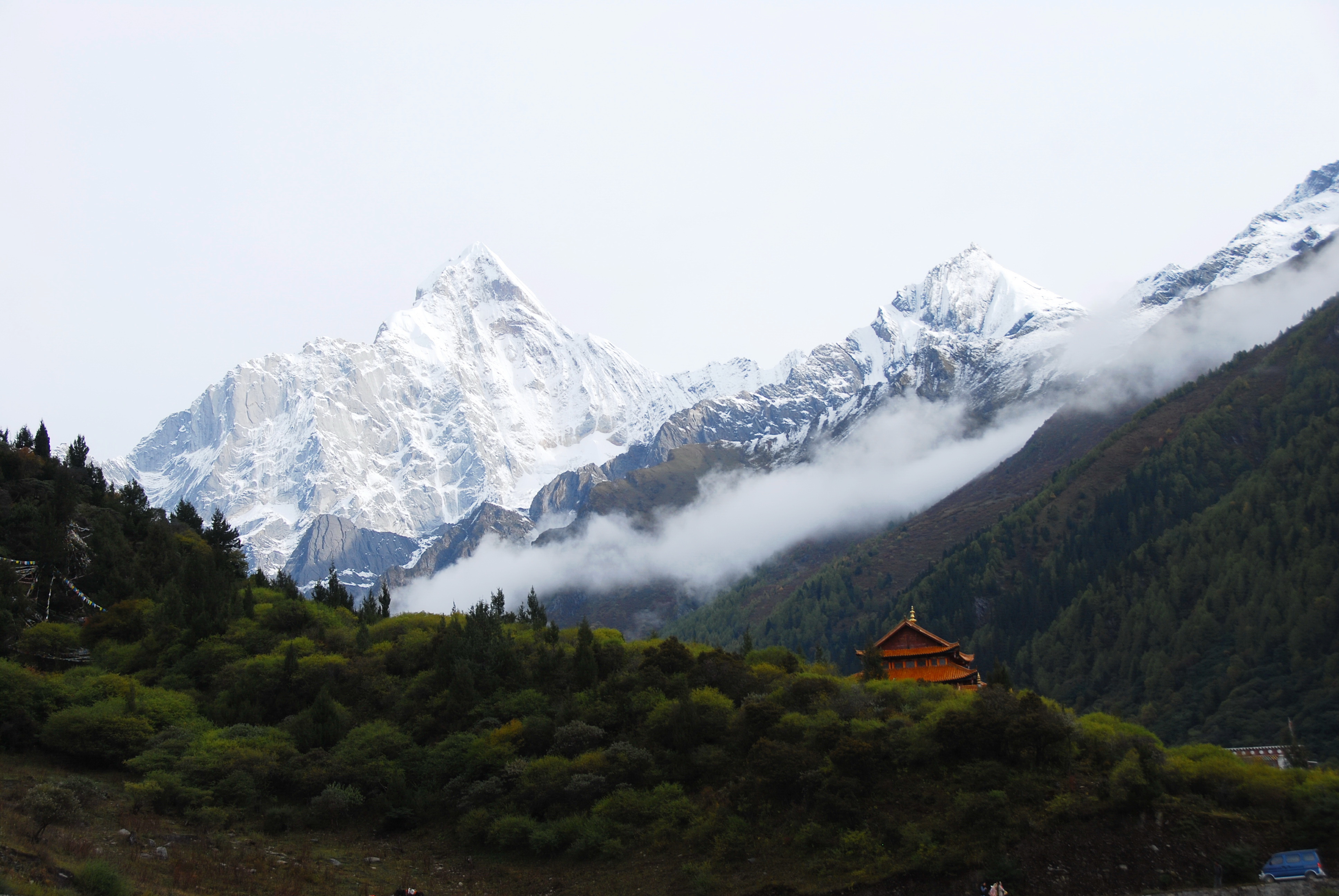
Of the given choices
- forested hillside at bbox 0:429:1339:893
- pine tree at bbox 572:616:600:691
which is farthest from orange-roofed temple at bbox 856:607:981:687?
pine tree at bbox 572:616:600:691

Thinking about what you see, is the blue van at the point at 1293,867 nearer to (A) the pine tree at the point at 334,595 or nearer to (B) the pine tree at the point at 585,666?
(B) the pine tree at the point at 585,666

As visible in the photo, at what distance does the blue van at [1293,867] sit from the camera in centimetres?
3741

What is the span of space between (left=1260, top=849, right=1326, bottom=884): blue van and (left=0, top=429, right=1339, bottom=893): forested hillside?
1216mm

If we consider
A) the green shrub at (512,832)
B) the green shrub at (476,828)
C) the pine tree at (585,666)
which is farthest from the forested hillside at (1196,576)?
the green shrub at (476,828)

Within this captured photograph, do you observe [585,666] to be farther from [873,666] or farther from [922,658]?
[922,658]

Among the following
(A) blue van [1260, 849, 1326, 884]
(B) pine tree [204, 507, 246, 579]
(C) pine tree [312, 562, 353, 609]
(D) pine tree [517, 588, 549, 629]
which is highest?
(B) pine tree [204, 507, 246, 579]

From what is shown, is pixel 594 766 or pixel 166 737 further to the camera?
pixel 166 737

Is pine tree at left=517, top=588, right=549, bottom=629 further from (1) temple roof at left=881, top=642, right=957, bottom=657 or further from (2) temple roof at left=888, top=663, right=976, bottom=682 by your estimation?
(2) temple roof at left=888, top=663, right=976, bottom=682

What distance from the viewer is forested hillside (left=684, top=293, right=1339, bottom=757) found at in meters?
114

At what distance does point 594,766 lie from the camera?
52.6 meters

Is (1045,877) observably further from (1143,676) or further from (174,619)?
(1143,676)

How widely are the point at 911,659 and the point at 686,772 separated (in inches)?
1247

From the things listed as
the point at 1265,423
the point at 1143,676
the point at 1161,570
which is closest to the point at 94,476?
the point at 1143,676

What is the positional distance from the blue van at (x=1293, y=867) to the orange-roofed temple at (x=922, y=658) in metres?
38.2
